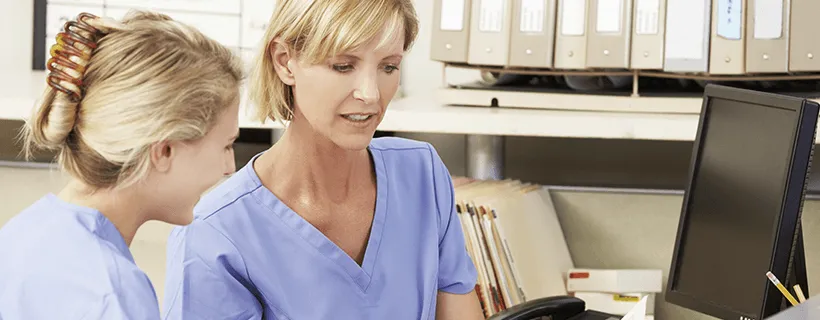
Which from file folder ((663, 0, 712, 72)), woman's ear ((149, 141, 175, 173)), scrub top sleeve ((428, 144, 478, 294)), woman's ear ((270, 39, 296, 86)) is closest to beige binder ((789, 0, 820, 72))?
file folder ((663, 0, 712, 72))

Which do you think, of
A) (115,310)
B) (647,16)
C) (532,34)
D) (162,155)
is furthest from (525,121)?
(115,310)

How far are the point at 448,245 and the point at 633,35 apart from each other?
0.54 m

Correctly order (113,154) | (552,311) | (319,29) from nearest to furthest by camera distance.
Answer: (113,154)
(319,29)
(552,311)

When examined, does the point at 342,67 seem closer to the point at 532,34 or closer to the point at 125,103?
the point at 125,103

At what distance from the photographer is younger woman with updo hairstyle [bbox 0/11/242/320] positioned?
960 millimetres

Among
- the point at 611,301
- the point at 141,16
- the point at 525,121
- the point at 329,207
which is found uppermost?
the point at 141,16

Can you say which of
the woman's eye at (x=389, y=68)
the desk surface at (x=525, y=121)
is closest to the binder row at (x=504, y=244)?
the desk surface at (x=525, y=121)

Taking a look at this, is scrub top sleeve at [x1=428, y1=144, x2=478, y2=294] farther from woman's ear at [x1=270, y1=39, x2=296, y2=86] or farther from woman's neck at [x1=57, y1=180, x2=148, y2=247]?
woman's neck at [x1=57, y1=180, x2=148, y2=247]

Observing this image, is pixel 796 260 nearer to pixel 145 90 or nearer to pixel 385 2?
pixel 385 2

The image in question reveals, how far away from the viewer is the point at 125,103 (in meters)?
1.03

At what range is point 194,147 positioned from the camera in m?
1.11

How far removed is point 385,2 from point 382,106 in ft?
0.44

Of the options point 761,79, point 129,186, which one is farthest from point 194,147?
point 761,79

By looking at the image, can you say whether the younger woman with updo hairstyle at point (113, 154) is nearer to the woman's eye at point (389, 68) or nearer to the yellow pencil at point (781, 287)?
the woman's eye at point (389, 68)
